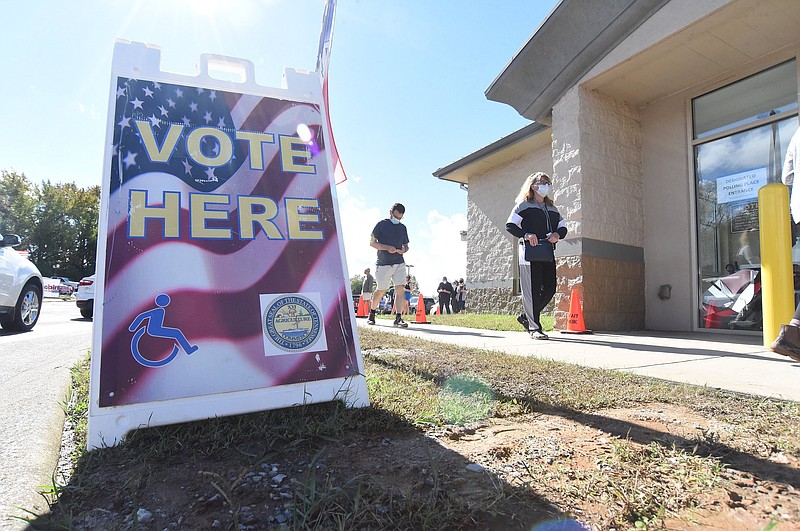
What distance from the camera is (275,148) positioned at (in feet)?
7.14

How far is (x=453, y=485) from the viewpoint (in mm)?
1295

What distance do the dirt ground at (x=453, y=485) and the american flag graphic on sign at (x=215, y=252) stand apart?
0.39m

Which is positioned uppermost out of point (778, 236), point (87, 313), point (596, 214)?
point (596, 214)

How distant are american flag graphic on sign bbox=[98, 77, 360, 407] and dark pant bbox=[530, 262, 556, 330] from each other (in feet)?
11.4

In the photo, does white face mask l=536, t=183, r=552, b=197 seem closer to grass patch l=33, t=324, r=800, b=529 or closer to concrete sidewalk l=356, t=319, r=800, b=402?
concrete sidewalk l=356, t=319, r=800, b=402

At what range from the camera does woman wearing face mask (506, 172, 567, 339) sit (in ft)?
16.6

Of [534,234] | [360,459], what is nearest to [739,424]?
[360,459]

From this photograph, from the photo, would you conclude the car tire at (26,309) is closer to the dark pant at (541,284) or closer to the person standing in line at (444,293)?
the dark pant at (541,284)

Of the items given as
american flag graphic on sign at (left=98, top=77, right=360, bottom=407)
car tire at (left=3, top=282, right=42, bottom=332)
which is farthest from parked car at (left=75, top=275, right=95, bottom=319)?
american flag graphic on sign at (left=98, top=77, right=360, bottom=407)

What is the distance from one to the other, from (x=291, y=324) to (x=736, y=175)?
659cm

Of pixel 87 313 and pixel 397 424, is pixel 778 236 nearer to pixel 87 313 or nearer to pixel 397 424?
pixel 397 424

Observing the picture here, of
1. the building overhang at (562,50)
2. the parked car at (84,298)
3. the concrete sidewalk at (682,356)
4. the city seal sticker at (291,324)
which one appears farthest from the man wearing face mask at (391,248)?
the parked car at (84,298)

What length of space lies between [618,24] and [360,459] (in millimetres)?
6213

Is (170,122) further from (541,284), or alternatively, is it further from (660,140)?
(660,140)
